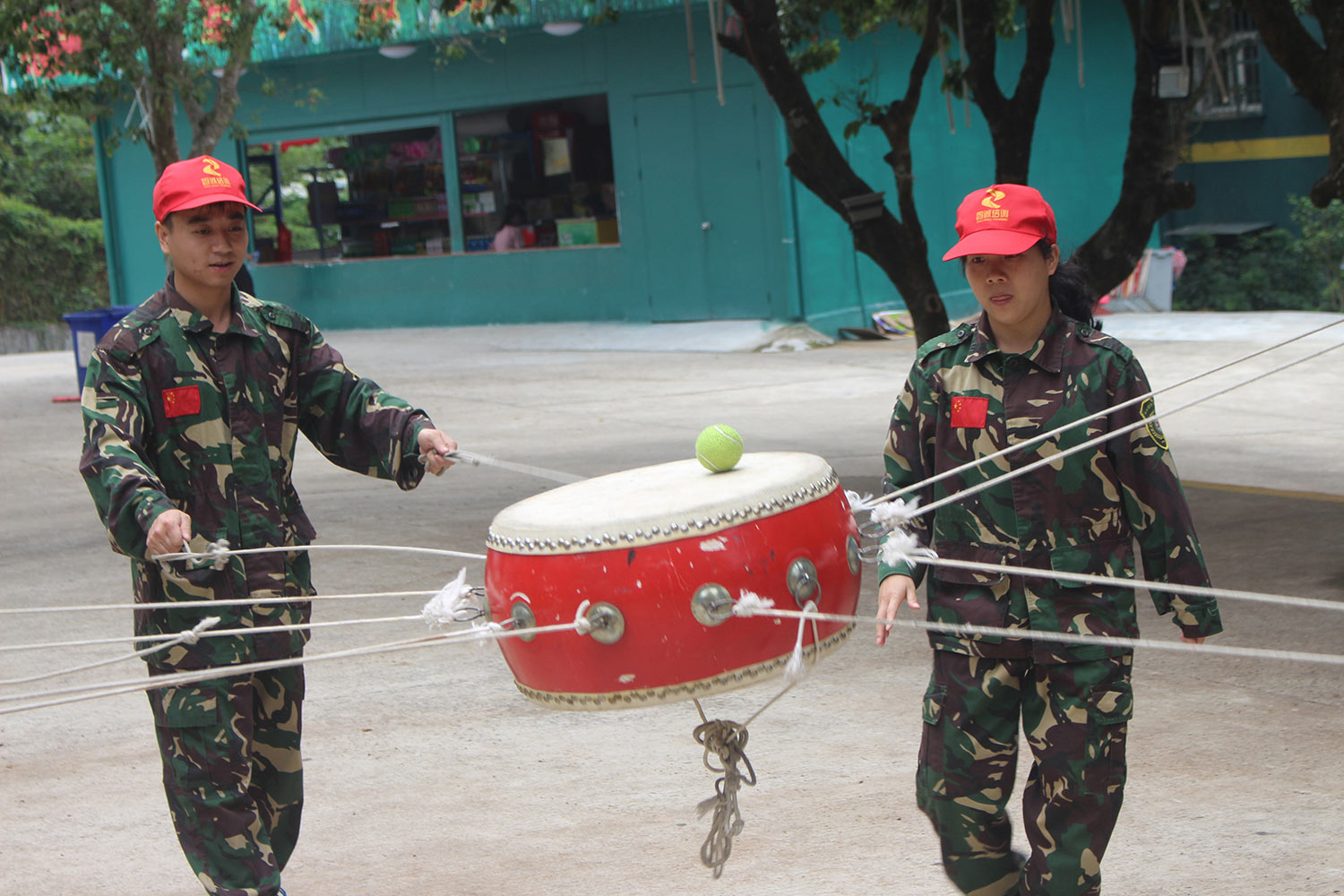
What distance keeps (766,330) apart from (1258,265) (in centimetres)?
737

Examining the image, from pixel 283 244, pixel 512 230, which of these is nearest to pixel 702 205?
pixel 512 230

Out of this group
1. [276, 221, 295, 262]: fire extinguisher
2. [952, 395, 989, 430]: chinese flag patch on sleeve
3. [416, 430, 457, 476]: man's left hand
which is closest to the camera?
[952, 395, 989, 430]: chinese flag patch on sleeve

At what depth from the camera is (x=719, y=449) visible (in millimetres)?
3020

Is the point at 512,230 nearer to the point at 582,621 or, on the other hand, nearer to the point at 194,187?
the point at 194,187

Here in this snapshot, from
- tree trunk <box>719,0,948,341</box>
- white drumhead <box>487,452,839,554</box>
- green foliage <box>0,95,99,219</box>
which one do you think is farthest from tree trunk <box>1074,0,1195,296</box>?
green foliage <box>0,95,99,219</box>

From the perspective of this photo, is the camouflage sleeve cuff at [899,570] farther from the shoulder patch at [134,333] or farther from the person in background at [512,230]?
the person in background at [512,230]

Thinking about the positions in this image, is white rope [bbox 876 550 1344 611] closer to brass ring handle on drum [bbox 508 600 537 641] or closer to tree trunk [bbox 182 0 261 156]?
brass ring handle on drum [bbox 508 600 537 641]

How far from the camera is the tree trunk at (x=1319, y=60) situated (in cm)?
614

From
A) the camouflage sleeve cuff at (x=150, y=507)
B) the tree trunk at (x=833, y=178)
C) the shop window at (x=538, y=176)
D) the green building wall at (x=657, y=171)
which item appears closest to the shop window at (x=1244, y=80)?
the green building wall at (x=657, y=171)

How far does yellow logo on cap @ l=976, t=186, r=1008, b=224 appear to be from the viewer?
294 cm

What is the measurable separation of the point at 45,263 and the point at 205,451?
92.2 ft

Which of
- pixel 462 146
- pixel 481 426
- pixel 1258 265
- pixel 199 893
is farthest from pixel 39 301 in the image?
pixel 199 893

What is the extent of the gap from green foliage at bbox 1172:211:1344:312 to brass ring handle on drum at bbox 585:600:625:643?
1868 cm

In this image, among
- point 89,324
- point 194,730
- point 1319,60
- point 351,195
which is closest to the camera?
point 194,730
